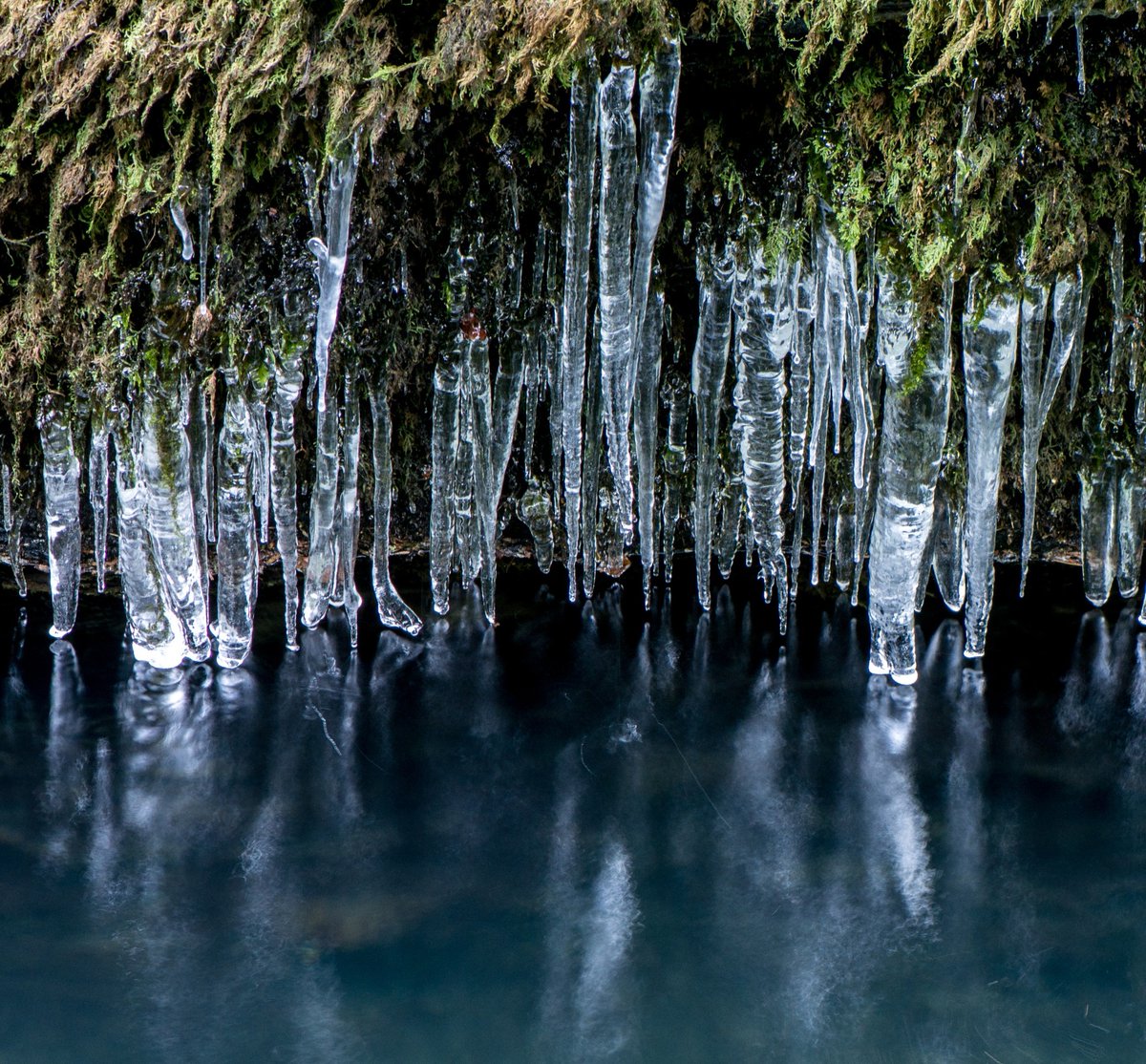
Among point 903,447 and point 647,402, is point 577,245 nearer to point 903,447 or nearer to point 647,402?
point 647,402

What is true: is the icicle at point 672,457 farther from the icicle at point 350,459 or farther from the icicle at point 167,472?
the icicle at point 167,472

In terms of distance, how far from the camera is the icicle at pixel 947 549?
472 centimetres

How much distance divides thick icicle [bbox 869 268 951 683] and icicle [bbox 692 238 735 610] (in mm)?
589

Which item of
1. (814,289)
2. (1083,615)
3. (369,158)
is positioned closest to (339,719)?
(369,158)

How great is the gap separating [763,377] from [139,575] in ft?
7.67

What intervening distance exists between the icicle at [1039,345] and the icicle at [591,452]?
54.2 inches

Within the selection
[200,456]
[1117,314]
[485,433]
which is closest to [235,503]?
[200,456]

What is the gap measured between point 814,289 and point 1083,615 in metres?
2.16

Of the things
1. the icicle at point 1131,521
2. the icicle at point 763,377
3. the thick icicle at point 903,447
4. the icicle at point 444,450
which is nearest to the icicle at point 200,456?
the icicle at point 444,450

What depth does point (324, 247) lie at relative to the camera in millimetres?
3654

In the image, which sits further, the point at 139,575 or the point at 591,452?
the point at 591,452

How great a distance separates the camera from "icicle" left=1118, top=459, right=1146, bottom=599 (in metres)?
4.73

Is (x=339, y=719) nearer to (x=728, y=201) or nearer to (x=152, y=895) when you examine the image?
(x=152, y=895)

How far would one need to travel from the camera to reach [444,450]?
4418 mm
